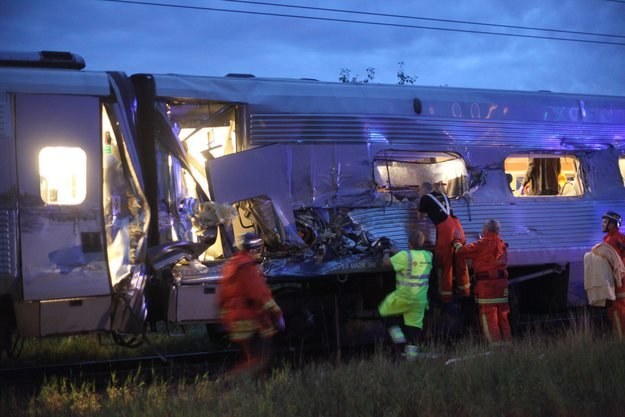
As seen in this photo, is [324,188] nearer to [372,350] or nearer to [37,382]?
[372,350]

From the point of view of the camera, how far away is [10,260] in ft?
22.6

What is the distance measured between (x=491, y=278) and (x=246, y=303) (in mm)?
3302

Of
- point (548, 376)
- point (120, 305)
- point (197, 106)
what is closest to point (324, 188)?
point (197, 106)

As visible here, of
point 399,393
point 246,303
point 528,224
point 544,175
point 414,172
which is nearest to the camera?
point 399,393

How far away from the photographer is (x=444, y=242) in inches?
340

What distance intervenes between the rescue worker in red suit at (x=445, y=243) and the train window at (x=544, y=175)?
2052 millimetres

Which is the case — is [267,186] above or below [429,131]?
below

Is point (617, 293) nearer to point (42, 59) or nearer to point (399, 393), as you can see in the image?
point (399, 393)

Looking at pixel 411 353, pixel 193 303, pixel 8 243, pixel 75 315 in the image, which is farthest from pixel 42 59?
pixel 411 353

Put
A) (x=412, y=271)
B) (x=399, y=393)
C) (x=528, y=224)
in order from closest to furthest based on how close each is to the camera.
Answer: (x=399, y=393)
(x=412, y=271)
(x=528, y=224)

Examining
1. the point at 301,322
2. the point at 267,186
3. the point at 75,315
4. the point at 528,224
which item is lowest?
the point at 301,322

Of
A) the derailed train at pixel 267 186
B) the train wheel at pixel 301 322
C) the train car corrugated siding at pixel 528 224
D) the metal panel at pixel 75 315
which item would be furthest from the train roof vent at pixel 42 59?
the train car corrugated siding at pixel 528 224

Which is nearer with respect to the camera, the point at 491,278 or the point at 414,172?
the point at 491,278

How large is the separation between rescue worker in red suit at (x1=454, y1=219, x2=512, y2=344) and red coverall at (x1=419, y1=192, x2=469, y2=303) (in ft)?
0.34
